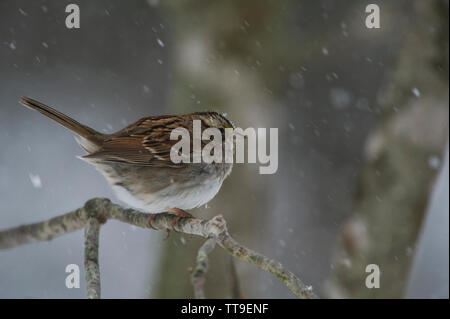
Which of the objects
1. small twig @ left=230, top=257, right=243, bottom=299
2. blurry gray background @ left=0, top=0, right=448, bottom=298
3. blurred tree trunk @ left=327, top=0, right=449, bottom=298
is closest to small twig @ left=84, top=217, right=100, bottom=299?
small twig @ left=230, top=257, right=243, bottom=299

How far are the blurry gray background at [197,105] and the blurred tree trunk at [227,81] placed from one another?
0.01 meters

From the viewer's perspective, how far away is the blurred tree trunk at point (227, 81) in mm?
3303

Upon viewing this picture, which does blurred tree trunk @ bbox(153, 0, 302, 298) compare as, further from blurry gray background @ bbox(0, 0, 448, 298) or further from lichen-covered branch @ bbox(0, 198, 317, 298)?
lichen-covered branch @ bbox(0, 198, 317, 298)

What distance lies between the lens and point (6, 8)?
4676mm

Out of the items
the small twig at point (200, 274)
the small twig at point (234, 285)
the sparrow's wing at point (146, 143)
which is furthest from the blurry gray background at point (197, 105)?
the small twig at point (200, 274)

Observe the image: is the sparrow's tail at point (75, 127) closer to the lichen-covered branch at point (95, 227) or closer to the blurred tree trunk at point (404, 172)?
the lichen-covered branch at point (95, 227)

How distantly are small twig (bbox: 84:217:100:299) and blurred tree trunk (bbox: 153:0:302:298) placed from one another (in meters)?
1.29

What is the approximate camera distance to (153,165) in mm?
2457

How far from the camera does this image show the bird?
7.57 ft

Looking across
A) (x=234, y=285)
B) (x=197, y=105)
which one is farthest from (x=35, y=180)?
(x=234, y=285)
